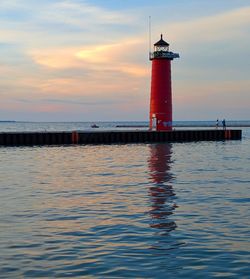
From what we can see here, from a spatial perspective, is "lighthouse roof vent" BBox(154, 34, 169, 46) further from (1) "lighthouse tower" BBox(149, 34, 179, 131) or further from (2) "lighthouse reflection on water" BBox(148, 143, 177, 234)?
(2) "lighthouse reflection on water" BBox(148, 143, 177, 234)

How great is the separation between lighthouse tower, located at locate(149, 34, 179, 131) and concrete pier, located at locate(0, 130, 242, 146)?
158cm

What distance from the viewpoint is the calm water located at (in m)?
9.83

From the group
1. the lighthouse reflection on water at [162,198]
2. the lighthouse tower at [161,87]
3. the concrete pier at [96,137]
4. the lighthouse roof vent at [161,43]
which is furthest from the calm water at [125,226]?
the lighthouse roof vent at [161,43]

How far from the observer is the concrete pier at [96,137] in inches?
2137

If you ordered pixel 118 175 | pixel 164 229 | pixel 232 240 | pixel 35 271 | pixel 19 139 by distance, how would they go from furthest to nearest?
pixel 19 139 < pixel 118 175 < pixel 164 229 < pixel 232 240 < pixel 35 271

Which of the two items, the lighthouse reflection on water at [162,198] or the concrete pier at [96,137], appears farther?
the concrete pier at [96,137]

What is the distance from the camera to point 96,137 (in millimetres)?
58219

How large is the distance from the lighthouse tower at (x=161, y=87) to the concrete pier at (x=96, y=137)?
158 centimetres

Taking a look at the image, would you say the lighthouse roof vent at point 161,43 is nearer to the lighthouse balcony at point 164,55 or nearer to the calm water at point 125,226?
the lighthouse balcony at point 164,55

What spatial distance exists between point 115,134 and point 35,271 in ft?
163

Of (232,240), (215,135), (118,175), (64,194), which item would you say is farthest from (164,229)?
(215,135)

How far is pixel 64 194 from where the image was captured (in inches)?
757

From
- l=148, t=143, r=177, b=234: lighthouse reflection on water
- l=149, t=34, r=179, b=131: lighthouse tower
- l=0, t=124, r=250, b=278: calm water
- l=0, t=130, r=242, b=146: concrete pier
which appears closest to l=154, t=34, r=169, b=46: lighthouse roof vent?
l=149, t=34, r=179, b=131: lighthouse tower

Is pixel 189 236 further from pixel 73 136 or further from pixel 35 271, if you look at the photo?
pixel 73 136
